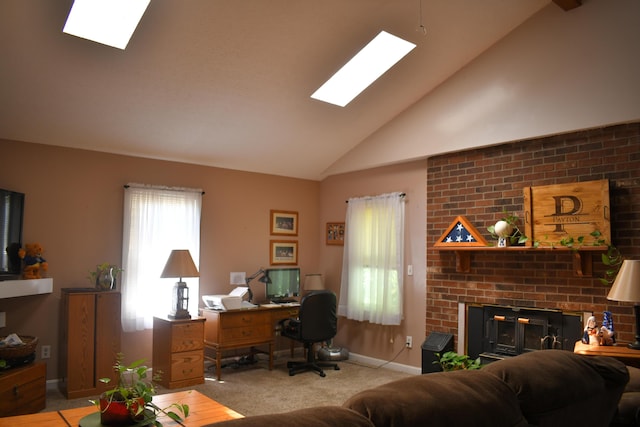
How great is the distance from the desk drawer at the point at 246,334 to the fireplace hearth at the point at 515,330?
7.12ft

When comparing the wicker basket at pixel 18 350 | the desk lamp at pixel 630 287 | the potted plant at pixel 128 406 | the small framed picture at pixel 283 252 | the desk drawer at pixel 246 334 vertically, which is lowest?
the desk drawer at pixel 246 334

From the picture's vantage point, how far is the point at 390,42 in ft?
14.4

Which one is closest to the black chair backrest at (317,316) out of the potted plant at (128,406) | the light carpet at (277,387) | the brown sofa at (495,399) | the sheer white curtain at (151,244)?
the light carpet at (277,387)

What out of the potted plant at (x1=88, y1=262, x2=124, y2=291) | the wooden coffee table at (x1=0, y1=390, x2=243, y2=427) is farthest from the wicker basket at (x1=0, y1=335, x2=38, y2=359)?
the wooden coffee table at (x1=0, y1=390, x2=243, y2=427)

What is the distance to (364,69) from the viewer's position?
4676mm

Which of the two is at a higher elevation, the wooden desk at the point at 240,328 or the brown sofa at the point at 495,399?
the brown sofa at the point at 495,399

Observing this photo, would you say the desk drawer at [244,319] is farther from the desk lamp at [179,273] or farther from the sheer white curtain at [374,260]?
the sheer white curtain at [374,260]

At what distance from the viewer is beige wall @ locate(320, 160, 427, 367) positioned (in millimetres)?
5285

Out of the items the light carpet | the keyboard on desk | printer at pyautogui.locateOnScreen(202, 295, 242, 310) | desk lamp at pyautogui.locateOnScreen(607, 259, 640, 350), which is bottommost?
the light carpet

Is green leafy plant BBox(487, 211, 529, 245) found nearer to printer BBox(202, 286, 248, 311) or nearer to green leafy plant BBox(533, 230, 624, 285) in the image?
green leafy plant BBox(533, 230, 624, 285)

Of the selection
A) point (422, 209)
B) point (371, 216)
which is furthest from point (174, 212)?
point (422, 209)

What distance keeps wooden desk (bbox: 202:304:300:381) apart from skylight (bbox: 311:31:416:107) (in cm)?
243

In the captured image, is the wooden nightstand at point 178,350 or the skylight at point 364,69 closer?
the skylight at point 364,69

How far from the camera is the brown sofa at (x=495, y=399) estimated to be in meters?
1.06
